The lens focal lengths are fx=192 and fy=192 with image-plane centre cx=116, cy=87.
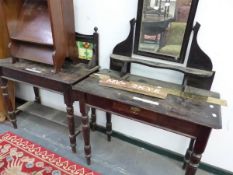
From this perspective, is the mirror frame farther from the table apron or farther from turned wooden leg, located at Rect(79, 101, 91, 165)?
turned wooden leg, located at Rect(79, 101, 91, 165)

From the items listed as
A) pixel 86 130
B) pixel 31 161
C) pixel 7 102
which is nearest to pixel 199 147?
pixel 86 130

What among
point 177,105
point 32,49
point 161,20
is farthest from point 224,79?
point 32,49

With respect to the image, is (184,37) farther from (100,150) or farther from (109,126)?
(100,150)

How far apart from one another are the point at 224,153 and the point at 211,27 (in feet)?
3.22

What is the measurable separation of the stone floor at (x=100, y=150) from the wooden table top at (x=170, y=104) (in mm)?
698

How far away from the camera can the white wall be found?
1.23 meters

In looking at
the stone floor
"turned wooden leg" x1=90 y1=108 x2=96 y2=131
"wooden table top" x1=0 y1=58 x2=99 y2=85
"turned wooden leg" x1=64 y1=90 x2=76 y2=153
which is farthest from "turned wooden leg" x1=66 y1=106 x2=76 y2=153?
"turned wooden leg" x1=90 y1=108 x2=96 y2=131

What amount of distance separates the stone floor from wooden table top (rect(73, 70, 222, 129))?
698mm

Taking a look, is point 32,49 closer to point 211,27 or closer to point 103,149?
point 103,149

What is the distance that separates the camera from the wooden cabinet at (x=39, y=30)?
1.49 meters

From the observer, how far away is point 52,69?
1.58 metres

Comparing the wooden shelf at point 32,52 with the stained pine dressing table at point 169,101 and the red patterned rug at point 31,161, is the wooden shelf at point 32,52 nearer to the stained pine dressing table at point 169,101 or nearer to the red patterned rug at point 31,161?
the stained pine dressing table at point 169,101

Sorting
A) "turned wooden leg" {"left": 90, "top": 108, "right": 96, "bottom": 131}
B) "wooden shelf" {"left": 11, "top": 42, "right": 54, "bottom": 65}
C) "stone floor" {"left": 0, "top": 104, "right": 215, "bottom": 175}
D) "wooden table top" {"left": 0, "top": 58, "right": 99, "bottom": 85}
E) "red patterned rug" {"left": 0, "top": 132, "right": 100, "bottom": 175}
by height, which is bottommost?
"stone floor" {"left": 0, "top": 104, "right": 215, "bottom": 175}

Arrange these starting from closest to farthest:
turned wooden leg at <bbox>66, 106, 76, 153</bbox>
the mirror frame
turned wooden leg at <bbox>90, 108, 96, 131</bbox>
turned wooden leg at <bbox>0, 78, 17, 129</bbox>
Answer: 1. the mirror frame
2. turned wooden leg at <bbox>66, 106, 76, 153</bbox>
3. turned wooden leg at <bbox>0, 78, 17, 129</bbox>
4. turned wooden leg at <bbox>90, 108, 96, 131</bbox>
